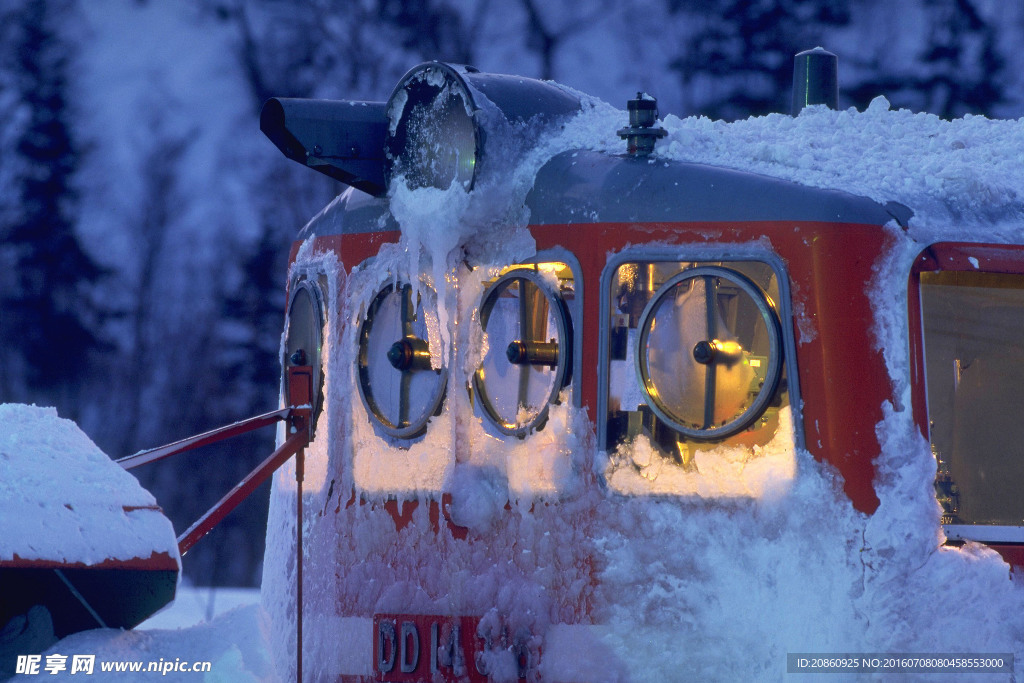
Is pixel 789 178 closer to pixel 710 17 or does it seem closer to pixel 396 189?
pixel 396 189

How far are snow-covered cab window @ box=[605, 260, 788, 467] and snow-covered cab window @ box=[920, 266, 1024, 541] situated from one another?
0.45 m

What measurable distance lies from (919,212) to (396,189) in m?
1.64

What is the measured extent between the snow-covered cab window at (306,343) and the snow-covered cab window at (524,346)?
849mm

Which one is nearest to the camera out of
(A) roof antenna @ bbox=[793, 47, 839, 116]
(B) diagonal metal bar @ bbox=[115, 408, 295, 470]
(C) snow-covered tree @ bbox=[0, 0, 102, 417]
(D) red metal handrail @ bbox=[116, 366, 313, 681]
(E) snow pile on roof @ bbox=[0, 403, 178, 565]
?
(E) snow pile on roof @ bbox=[0, 403, 178, 565]

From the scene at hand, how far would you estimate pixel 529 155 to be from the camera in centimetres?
388

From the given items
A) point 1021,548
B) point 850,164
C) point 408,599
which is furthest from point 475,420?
point 1021,548

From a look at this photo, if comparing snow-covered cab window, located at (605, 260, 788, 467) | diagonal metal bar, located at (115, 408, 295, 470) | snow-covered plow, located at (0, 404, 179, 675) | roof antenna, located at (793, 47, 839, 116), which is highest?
roof antenna, located at (793, 47, 839, 116)

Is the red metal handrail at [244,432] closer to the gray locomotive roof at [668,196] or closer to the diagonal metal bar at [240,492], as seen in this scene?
the diagonal metal bar at [240,492]

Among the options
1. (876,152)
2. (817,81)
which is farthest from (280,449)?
(817,81)

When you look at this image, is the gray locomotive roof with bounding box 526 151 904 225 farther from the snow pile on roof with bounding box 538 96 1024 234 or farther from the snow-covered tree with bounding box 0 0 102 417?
the snow-covered tree with bounding box 0 0 102 417

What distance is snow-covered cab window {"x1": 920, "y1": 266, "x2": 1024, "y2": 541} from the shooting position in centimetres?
338

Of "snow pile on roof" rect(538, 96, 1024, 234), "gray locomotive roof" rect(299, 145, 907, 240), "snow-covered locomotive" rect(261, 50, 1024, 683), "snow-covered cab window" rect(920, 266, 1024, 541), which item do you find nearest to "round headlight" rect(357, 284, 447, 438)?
"snow-covered locomotive" rect(261, 50, 1024, 683)

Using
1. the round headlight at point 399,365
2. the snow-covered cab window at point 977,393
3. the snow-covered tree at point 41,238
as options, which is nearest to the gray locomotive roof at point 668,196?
the snow-covered cab window at point 977,393

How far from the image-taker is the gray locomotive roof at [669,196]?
129 inches
